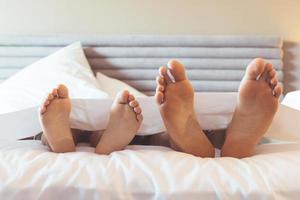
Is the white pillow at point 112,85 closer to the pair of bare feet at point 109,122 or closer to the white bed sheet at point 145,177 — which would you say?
the pair of bare feet at point 109,122

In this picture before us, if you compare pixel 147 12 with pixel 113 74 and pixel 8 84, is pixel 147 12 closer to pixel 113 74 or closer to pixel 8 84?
pixel 113 74

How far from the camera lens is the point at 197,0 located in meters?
2.39

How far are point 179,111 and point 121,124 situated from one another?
0.16 metres

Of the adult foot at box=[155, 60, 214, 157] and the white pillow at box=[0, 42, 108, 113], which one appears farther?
the white pillow at box=[0, 42, 108, 113]

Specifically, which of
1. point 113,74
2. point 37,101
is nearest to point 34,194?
point 37,101

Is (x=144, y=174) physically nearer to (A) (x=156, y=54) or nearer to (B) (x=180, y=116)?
(B) (x=180, y=116)

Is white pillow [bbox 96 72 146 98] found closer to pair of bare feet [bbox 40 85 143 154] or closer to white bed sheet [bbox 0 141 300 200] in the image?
pair of bare feet [bbox 40 85 143 154]

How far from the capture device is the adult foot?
1.02 meters

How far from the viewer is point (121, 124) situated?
1.04 metres

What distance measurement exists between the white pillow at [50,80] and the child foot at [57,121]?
2.76 feet

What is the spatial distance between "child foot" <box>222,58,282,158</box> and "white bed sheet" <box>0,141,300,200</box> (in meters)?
0.11

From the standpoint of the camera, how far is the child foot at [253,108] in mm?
1000

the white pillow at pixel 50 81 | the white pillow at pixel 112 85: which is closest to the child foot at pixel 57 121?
the white pillow at pixel 50 81

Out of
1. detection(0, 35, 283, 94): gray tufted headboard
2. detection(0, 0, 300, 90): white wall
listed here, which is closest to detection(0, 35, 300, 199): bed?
detection(0, 35, 283, 94): gray tufted headboard
